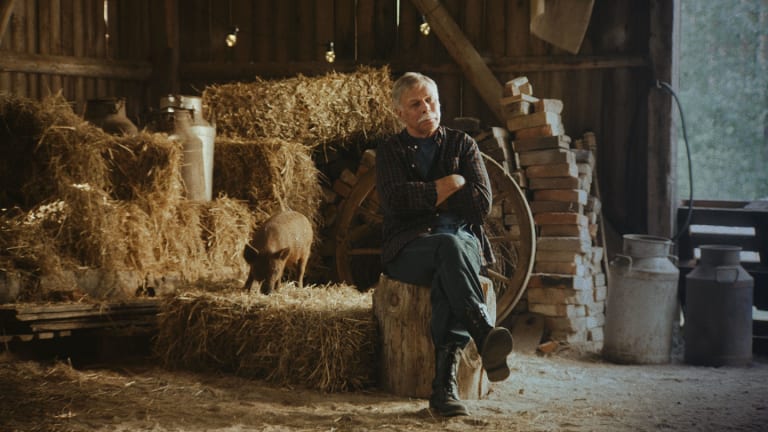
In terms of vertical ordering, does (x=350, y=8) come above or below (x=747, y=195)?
above

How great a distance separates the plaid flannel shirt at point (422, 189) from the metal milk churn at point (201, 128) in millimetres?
2410

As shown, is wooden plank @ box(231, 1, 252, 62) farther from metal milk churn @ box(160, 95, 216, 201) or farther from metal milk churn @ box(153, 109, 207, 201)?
metal milk churn @ box(153, 109, 207, 201)

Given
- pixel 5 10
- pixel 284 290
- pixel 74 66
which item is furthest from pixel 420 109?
pixel 74 66

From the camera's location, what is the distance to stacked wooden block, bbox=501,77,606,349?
5625 millimetres

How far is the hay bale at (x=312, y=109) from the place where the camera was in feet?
20.9

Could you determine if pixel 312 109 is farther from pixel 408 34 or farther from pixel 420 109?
pixel 420 109

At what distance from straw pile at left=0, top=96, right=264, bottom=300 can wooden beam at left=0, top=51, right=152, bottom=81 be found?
2076 mm

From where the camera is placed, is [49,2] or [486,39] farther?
[49,2]

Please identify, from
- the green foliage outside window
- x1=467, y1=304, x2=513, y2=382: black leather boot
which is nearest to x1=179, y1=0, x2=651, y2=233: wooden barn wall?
the green foliage outside window

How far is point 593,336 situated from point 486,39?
2908mm

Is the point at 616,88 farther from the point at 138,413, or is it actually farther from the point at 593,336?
the point at 138,413

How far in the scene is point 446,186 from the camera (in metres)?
3.75

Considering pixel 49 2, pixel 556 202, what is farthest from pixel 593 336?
pixel 49 2

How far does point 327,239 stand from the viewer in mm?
6355
